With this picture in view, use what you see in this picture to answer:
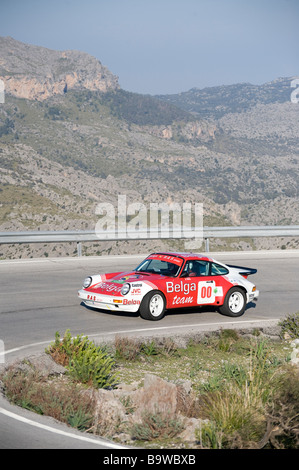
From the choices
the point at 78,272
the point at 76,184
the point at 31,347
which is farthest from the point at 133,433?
the point at 76,184

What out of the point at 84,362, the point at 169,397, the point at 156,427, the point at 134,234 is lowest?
the point at 156,427

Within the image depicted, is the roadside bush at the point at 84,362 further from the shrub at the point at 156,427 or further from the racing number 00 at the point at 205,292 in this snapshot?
the racing number 00 at the point at 205,292

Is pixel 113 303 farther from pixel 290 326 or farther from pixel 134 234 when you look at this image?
pixel 134 234

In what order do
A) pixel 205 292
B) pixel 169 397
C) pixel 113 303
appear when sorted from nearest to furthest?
pixel 169 397, pixel 113 303, pixel 205 292

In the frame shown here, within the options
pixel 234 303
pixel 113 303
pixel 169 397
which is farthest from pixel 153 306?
pixel 169 397

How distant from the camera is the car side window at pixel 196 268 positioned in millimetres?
13550

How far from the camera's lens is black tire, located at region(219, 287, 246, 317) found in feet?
45.3

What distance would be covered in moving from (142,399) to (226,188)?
16054 cm

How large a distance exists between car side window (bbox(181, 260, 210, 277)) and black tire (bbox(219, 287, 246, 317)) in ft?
2.19

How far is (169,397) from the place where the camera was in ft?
25.3

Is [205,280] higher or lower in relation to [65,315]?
higher

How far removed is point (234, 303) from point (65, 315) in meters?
3.49

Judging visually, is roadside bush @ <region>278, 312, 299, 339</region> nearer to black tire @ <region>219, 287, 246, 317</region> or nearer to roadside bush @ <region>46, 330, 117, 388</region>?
black tire @ <region>219, 287, 246, 317</region>
